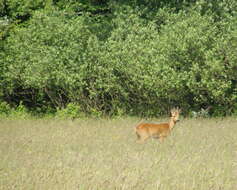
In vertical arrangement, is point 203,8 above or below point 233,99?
above

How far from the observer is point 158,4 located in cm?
2267

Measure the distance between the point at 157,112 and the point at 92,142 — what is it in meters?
8.26

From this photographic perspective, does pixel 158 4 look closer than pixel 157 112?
No

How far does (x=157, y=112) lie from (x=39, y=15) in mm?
5527

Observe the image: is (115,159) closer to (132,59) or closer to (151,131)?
(151,131)

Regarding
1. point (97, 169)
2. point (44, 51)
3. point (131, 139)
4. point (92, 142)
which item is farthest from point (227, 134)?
point (44, 51)

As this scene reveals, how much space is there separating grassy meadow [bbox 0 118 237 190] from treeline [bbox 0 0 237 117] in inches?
154

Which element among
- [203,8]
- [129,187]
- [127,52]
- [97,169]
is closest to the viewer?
[129,187]

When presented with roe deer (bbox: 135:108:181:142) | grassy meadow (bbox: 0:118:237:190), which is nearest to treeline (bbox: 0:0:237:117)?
grassy meadow (bbox: 0:118:237:190)

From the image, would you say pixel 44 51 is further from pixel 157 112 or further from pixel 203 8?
pixel 203 8

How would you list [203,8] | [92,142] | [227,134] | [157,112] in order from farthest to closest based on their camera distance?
[203,8], [157,112], [227,134], [92,142]

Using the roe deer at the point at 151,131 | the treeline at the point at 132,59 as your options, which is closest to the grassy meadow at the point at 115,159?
the roe deer at the point at 151,131

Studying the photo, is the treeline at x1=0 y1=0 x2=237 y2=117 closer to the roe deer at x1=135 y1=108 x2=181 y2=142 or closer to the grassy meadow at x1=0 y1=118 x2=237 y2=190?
the grassy meadow at x1=0 y1=118 x2=237 y2=190

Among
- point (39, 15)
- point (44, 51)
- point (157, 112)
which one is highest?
point (39, 15)
